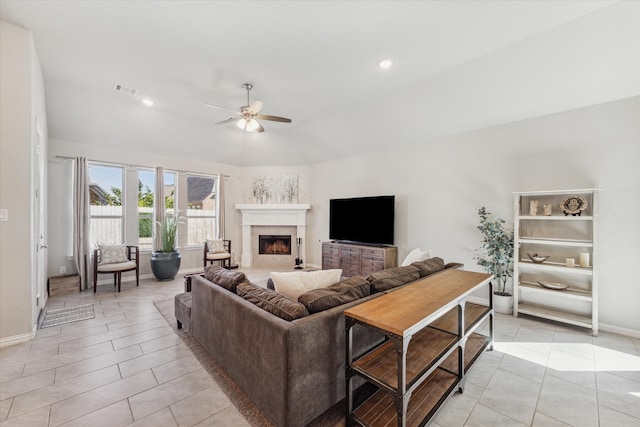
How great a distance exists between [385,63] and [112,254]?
5.66m

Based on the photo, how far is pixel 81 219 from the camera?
4.80 meters

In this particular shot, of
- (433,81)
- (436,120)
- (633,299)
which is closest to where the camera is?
(633,299)

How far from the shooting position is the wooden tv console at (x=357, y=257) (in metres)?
5.08

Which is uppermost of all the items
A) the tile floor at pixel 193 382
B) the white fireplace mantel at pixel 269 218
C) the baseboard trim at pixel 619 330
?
the white fireplace mantel at pixel 269 218

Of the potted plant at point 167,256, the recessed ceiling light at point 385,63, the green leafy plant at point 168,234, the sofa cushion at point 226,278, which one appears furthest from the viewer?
the green leafy plant at point 168,234

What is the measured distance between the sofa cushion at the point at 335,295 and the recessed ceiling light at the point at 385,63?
2.60 meters

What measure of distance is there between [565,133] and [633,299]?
2144mm

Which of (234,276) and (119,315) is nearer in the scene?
(234,276)

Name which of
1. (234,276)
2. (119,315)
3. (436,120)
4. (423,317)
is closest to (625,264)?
(436,120)

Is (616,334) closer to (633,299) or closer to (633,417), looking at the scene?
(633,299)

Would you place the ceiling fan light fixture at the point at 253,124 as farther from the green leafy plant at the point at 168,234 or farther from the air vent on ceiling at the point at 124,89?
the green leafy plant at the point at 168,234

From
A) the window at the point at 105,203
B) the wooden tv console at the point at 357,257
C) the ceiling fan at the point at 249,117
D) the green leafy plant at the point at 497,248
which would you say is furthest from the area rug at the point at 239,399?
the window at the point at 105,203

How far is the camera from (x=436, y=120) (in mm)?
4309

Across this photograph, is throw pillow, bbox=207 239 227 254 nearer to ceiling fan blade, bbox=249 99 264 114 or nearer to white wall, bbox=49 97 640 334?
white wall, bbox=49 97 640 334
